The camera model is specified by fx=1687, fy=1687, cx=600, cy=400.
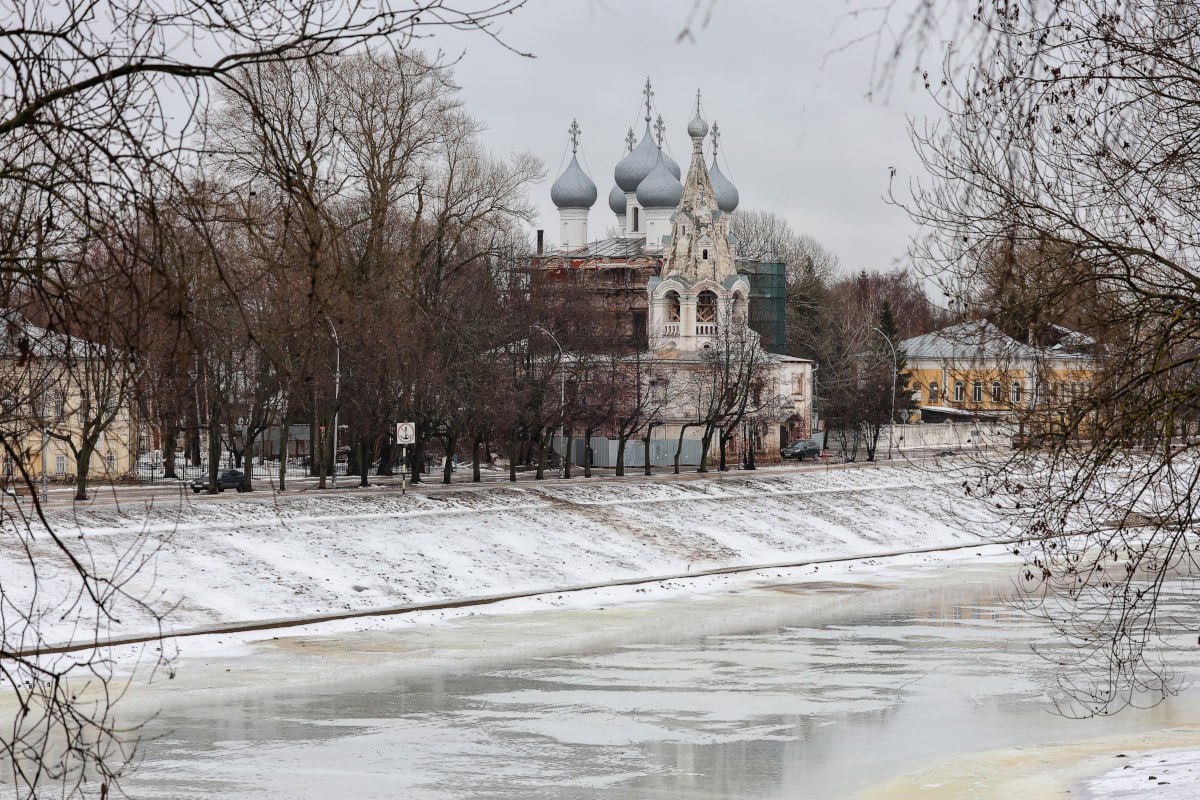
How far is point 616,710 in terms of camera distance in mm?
22891

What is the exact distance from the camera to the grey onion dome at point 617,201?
112750mm

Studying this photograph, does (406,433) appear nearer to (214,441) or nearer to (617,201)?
(214,441)

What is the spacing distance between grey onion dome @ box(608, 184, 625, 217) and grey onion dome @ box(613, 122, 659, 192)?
1810 millimetres

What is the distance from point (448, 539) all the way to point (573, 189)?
230ft

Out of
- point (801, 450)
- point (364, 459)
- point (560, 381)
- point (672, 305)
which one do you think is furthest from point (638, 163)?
point (364, 459)

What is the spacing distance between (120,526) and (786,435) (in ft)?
170

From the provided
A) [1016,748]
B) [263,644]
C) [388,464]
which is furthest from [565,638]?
[388,464]

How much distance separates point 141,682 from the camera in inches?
995

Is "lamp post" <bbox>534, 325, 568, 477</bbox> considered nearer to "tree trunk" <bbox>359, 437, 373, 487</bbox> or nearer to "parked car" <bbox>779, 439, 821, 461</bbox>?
"tree trunk" <bbox>359, 437, 373, 487</bbox>

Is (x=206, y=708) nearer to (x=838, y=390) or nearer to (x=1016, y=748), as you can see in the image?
(x=1016, y=748)

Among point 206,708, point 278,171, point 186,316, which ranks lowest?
point 206,708

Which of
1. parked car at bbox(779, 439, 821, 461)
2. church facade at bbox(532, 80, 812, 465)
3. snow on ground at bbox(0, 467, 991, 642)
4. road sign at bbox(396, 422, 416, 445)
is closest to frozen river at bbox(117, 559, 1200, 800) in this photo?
snow on ground at bbox(0, 467, 991, 642)

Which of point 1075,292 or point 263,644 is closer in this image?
point 1075,292

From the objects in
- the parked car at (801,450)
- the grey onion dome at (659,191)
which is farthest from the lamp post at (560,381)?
the grey onion dome at (659,191)
